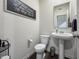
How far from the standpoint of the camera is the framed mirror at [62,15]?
87.9 inches

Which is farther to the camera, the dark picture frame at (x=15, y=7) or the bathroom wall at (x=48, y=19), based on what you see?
the bathroom wall at (x=48, y=19)

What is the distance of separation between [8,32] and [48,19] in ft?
5.72

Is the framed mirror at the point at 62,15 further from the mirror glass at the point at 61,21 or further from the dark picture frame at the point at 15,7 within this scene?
the dark picture frame at the point at 15,7

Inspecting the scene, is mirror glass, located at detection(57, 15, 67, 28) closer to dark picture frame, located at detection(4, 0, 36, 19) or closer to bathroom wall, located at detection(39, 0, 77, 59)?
bathroom wall, located at detection(39, 0, 77, 59)

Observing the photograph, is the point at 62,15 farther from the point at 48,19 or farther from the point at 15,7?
the point at 15,7

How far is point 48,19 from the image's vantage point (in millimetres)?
2633

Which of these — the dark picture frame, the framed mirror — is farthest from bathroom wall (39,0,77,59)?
the dark picture frame

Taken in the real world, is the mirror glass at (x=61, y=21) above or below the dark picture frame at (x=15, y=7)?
below

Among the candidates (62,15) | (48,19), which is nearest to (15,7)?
(48,19)

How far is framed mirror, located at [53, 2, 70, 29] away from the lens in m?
2.23

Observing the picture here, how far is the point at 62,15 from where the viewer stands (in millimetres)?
2326

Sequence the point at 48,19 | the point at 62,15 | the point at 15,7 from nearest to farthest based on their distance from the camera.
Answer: the point at 15,7, the point at 62,15, the point at 48,19

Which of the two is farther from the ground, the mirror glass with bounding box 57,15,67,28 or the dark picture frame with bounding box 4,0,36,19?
the dark picture frame with bounding box 4,0,36,19

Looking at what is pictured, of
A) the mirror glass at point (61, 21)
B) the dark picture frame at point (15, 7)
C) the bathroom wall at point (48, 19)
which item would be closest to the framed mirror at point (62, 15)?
the mirror glass at point (61, 21)
